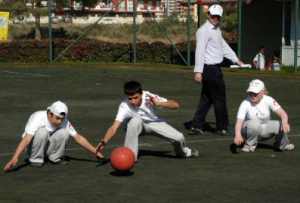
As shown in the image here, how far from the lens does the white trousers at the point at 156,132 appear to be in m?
10.9

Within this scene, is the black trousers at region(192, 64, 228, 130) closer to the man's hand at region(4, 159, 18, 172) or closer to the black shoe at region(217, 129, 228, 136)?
the black shoe at region(217, 129, 228, 136)

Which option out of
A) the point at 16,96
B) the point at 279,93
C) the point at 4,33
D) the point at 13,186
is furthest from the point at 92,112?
the point at 4,33

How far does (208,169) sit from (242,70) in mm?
20336

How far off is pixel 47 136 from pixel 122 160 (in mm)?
1137

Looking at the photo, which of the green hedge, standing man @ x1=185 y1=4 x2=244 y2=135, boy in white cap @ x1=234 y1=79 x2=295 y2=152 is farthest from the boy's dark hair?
the green hedge

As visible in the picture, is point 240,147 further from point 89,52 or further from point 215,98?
point 89,52

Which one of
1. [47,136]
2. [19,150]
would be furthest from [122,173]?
[19,150]

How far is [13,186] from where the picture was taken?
9.48m

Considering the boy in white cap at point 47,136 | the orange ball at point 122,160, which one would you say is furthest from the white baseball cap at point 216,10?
the orange ball at point 122,160

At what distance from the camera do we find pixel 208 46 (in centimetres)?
1408

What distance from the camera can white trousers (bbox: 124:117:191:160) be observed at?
10934 mm

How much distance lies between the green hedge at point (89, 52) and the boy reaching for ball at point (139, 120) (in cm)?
2432

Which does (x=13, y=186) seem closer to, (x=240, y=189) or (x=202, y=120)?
(x=240, y=189)

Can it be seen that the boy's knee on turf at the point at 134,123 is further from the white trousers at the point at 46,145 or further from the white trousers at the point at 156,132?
the white trousers at the point at 46,145
